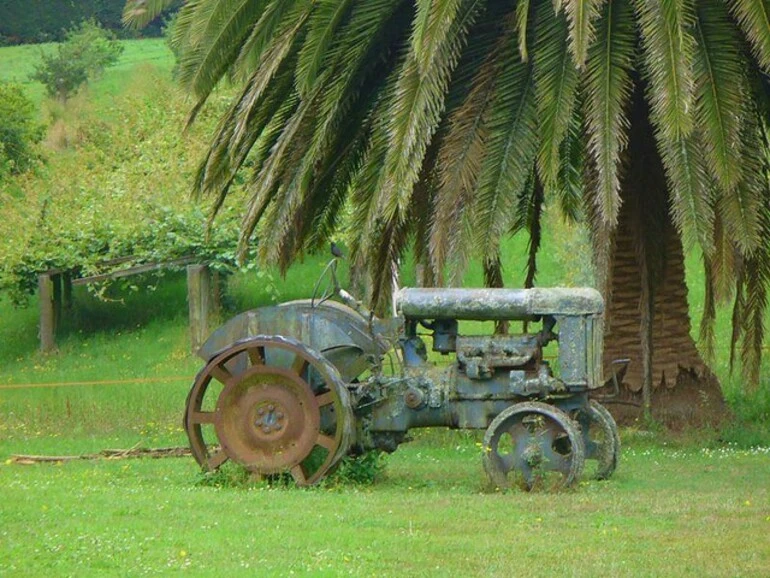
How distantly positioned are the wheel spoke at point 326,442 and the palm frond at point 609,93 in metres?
3.29

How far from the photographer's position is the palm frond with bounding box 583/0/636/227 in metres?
13.2

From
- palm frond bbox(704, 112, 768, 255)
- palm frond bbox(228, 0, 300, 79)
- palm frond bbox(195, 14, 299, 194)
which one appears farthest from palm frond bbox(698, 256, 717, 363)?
palm frond bbox(228, 0, 300, 79)

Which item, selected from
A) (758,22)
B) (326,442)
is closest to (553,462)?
(326,442)

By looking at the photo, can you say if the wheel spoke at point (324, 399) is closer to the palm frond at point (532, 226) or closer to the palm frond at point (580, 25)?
the palm frond at point (580, 25)

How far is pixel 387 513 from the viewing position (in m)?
9.91

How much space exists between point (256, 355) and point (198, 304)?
13681 mm

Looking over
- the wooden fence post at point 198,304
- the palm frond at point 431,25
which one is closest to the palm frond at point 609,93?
the palm frond at point 431,25

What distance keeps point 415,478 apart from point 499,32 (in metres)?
4.79

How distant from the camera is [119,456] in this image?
15.0m

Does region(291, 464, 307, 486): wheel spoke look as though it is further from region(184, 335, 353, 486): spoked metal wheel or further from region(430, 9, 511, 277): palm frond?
region(430, 9, 511, 277): palm frond

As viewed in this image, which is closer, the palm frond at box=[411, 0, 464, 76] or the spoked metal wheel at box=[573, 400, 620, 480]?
the spoked metal wheel at box=[573, 400, 620, 480]

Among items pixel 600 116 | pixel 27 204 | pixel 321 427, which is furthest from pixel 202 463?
pixel 27 204

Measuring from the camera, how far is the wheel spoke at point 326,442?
11617 mm

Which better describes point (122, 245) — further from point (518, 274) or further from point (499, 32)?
point (499, 32)
